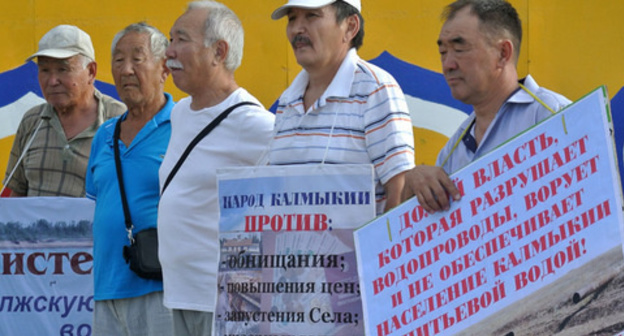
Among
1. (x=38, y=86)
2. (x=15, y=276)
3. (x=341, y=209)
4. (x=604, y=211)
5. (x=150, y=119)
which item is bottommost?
(x=604, y=211)

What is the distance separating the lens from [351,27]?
3.43 m

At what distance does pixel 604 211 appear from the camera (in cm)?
248

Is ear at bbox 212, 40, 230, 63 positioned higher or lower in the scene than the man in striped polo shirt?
higher

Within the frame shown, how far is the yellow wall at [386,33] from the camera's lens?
4.55 metres

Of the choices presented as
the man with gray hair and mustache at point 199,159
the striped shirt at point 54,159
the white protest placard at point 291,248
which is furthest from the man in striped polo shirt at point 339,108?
the striped shirt at point 54,159

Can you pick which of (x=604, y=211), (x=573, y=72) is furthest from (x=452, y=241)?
(x=573, y=72)

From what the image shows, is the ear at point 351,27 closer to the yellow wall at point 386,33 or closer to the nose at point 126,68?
the nose at point 126,68

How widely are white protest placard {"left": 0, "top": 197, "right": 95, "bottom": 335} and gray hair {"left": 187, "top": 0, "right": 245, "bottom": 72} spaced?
47.8 inches

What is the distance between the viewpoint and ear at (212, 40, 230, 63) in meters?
3.81

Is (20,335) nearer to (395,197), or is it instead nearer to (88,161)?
(88,161)

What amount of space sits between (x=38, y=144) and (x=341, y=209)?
2142mm

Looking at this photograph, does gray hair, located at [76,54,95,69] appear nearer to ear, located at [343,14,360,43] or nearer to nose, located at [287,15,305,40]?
nose, located at [287,15,305,40]

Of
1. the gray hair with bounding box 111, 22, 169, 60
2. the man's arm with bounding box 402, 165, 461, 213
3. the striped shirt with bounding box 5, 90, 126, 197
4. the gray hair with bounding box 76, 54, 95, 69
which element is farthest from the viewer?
the gray hair with bounding box 76, 54, 95, 69

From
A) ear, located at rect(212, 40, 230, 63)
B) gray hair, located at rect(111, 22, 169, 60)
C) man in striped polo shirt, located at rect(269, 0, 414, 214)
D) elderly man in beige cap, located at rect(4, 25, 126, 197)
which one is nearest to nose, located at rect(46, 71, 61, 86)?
elderly man in beige cap, located at rect(4, 25, 126, 197)
